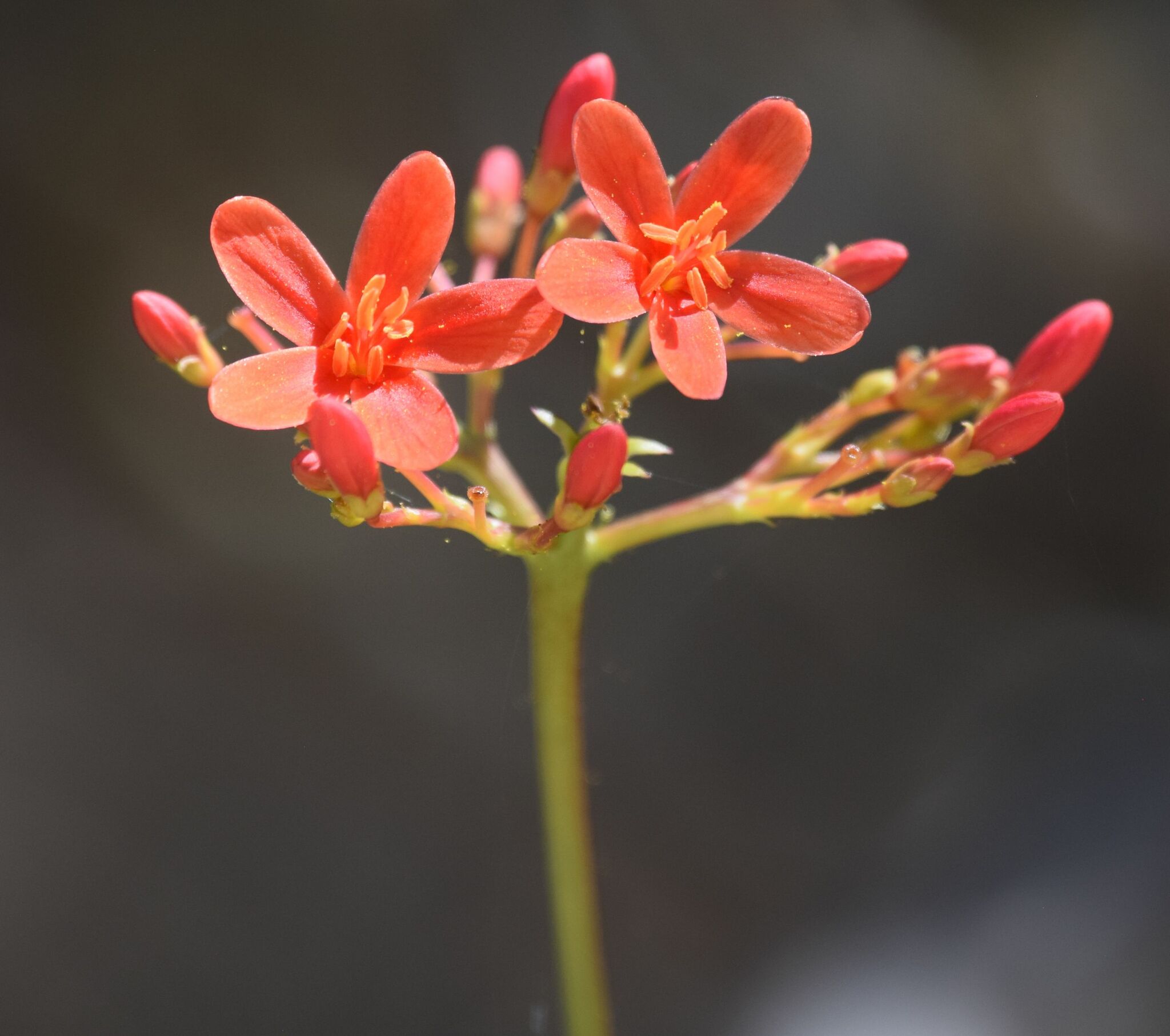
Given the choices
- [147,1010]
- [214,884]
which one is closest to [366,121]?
[214,884]

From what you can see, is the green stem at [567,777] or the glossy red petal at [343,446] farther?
the green stem at [567,777]

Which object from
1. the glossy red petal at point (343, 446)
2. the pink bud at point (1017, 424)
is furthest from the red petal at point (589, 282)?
the pink bud at point (1017, 424)

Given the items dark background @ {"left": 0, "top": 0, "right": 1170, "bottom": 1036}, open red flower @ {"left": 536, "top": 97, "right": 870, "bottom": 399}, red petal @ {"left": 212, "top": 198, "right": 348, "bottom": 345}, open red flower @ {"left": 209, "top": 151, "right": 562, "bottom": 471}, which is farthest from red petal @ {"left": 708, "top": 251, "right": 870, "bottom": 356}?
dark background @ {"left": 0, "top": 0, "right": 1170, "bottom": 1036}

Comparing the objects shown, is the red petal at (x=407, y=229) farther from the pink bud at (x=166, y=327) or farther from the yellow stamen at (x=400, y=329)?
the pink bud at (x=166, y=327)

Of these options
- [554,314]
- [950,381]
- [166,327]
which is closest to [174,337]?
[166,327]

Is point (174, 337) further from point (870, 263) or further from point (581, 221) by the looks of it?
point (870, 263)

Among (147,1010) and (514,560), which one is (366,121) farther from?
(147,1010)

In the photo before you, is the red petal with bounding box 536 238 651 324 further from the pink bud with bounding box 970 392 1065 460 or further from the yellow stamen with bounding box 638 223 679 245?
the pink bud with bounding box 970 392 1065 460
